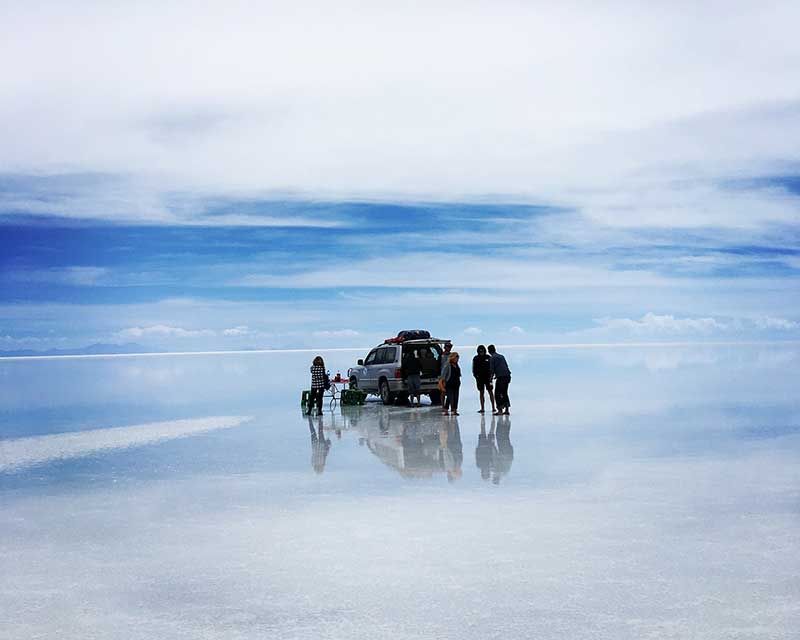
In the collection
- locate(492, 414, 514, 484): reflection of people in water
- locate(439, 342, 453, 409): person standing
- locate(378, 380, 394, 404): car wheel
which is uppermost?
locate(439, 342, 453, 409): person standing

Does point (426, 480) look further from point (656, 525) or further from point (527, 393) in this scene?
point (527, 393)

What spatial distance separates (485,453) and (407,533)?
22.1 ft

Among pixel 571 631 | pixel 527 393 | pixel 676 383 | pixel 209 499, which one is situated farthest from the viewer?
pixel 676 383

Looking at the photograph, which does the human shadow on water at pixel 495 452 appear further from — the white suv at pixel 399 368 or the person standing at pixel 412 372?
the white suv at pixel 399 368

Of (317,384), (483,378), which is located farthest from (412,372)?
(317,384)

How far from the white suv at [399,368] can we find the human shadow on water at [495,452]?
674 cm

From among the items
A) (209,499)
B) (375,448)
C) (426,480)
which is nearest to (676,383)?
(375,448)

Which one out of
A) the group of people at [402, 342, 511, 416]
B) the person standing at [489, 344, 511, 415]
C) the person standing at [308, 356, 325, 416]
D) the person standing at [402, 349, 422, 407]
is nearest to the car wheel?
the person standing at [402, 349, 422, 407]

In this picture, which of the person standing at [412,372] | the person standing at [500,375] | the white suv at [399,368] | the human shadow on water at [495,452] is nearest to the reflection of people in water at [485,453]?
the human shadow on water at [495,452]

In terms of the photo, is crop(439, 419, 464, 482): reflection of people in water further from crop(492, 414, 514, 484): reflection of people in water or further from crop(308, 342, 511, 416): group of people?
crop(308, 342, 511, 416): group of people

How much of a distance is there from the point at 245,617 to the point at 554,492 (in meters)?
6.14

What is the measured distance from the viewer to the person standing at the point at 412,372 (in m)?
28.0

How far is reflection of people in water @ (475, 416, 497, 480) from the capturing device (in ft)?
46.1

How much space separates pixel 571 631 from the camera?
634cm
